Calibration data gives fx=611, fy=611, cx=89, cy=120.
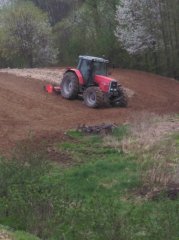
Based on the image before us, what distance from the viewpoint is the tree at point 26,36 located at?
4466 cm

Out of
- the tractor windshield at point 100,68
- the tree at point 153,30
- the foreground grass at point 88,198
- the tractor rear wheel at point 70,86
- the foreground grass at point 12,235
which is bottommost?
the foreground grass at point 88,198

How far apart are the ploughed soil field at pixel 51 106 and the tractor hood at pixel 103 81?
90 cm

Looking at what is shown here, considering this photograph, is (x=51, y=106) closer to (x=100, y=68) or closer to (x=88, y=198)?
(x=100, y=68)

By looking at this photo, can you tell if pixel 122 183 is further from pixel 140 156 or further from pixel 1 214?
pixel 1 214

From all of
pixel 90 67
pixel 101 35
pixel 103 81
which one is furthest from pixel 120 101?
pixel 101 35

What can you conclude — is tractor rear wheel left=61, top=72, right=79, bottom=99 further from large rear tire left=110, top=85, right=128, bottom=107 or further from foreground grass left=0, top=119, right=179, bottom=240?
foreground grass left=0, top=119, right=179, bottom=240

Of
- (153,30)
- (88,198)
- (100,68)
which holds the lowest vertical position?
(88,198)

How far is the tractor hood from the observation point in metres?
25.0

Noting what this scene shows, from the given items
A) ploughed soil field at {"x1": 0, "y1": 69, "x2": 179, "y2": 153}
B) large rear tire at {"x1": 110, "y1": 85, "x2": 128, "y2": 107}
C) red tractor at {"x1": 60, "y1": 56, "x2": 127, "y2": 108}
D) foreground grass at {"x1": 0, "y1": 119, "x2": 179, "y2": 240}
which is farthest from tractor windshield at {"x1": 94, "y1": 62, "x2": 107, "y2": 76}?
foreground grass at {"x1": 0, "y1": 119, "x2": 179, "y2": 240}

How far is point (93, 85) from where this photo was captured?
2594 centimetres

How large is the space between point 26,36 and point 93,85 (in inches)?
790

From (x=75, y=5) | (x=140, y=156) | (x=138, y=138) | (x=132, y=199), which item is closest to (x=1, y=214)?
(x=132, y=199)

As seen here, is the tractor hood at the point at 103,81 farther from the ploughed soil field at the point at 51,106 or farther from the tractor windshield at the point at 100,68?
the ploughed soil field at the point at 51,106

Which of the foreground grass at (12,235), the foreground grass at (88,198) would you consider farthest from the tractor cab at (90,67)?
the foreground grass at (12,235)
